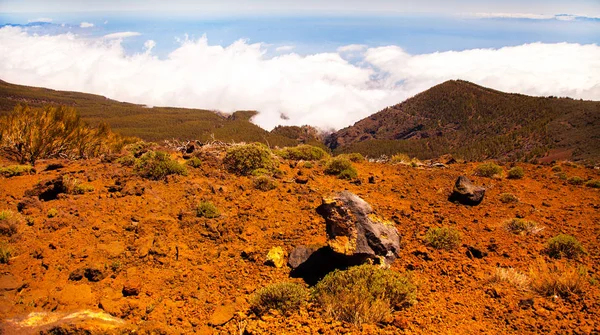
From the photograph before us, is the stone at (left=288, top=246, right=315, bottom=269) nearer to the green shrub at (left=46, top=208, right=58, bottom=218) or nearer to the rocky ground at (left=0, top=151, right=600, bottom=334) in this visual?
the rocky ground at (left=0, top=151, right=600, bottom=334)

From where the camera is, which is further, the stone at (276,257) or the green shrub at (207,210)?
the green shrub at (207,210)

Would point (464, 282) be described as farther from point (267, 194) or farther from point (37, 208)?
point (37, 208)

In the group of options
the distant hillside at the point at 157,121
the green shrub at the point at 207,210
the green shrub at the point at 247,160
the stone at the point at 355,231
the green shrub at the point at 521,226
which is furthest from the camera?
the distant hillside at the point at 157,121

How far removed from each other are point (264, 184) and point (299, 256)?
3737 mm

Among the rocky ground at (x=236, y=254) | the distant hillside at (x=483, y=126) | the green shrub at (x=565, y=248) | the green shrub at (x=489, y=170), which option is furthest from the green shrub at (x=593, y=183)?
the distant hillside at (x=483, y=126)

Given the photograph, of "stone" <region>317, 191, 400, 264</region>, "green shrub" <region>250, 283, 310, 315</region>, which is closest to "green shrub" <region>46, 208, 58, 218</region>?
"green shrub" <region>250, 283, 310, 315</region>

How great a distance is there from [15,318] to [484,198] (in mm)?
10364

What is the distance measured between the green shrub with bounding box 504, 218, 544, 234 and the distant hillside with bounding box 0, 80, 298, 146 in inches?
3198

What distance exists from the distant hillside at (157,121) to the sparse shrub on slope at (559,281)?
82874 millimetres

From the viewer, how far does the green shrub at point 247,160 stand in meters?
10.8

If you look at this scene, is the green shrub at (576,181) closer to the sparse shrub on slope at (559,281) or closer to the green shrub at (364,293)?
the sparse shrub on slope at (559,281)

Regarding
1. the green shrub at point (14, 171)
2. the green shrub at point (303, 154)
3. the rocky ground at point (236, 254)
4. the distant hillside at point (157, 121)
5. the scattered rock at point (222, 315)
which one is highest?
the green shrub at point (14, 171)

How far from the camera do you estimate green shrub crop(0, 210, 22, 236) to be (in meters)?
6.06

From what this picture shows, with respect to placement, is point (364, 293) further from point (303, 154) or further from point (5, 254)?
point (303, 154)
